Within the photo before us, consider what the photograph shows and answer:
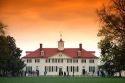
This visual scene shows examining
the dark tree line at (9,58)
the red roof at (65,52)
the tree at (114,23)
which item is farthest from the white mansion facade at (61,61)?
the tree at (114,23)

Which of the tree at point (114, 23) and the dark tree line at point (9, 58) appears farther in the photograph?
the dark tree line at point (9, 58)

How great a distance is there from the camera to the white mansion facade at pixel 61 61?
118500 mm

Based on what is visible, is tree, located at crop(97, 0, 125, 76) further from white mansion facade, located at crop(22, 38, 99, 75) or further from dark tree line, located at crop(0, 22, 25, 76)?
white mansion facade, located at crop(22, 38, 99, 75)

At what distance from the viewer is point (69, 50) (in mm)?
123188

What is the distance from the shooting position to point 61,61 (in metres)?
120

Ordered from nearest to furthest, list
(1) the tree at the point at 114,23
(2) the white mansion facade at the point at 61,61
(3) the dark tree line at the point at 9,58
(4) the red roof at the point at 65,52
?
(1) the tree at the point at 114,23 < (3) the dark tree line at the point at 9,58 < (2) the white mansion facade at the point at 61,61 < (4) the red roof at the point at 65,52

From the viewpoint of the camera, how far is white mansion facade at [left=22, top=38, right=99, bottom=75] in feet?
389

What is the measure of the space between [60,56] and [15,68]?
3727 cm

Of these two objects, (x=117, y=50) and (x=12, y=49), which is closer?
(x=117, y=50)

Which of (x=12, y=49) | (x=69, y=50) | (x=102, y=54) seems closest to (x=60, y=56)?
(x=69, y=50)

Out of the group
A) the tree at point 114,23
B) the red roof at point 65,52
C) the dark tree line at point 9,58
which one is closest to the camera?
the tree at point 114,23

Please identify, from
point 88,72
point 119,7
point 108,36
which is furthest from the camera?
point 88,72

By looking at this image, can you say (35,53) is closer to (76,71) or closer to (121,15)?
(76,71)

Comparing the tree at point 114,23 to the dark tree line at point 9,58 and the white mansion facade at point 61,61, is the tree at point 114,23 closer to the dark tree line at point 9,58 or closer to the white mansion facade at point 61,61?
the dark tree line at point 9,58
